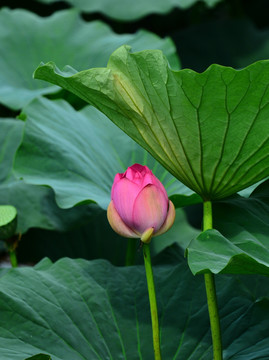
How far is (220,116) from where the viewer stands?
2.82 ft

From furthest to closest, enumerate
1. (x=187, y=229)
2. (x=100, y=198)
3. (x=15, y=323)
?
(x=187, y=229) < (x=100, y=198) < (x=15, y=323)

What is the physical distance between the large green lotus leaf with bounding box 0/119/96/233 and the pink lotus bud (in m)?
0.63

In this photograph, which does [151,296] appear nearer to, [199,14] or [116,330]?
[116,330]

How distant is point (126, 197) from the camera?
0.86m

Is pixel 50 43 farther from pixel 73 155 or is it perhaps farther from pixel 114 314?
pixel 114 314

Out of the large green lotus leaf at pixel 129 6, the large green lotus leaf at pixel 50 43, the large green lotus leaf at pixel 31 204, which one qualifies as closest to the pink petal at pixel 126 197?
the large green lotus leaf at pixel 31 204

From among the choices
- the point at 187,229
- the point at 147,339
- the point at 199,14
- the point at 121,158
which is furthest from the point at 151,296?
the point at 199,14

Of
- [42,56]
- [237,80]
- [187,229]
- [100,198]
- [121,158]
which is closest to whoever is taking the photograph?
[237,80]

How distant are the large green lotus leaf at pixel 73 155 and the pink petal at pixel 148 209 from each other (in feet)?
1.12

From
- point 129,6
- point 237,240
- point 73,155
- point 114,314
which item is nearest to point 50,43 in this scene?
point 129,6

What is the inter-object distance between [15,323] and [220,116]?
1.55 ft

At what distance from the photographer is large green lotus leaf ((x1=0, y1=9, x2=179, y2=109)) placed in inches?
76.4

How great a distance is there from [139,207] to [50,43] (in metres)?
1.32

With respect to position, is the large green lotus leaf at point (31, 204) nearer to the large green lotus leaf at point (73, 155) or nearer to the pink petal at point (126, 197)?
the large green lotus leaf at point (73, 155)
